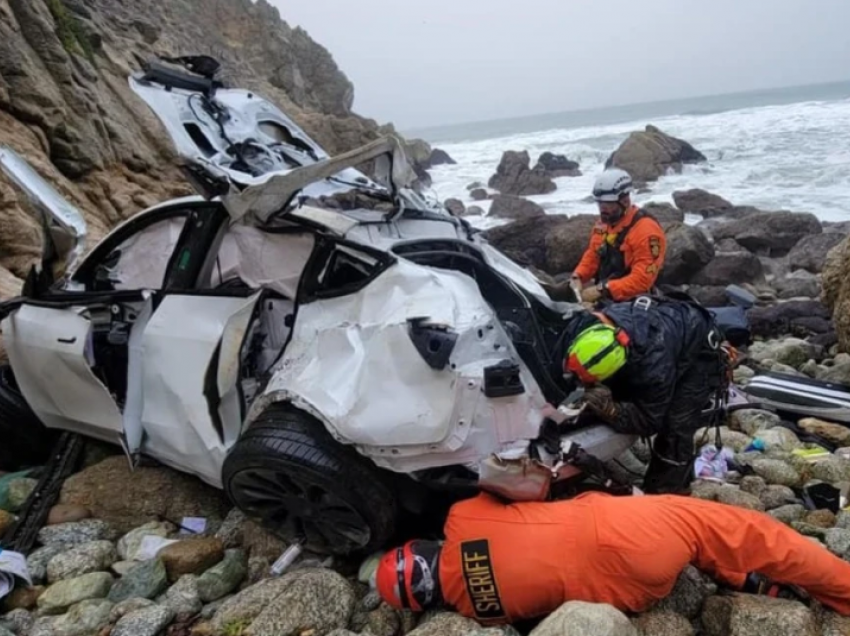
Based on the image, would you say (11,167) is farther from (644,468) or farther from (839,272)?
(839,272)

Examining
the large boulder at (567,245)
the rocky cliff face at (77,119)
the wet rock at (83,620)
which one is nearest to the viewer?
the wet rock at (83,620)

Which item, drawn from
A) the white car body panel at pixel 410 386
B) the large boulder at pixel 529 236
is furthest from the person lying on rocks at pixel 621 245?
the large boulder at pixel 529 236

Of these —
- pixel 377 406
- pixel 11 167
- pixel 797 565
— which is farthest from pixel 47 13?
pixel 797 565

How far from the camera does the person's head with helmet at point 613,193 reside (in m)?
5.77

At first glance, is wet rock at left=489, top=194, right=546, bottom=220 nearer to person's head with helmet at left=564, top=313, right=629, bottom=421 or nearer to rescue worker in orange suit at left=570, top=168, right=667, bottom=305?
rescue worker in orange suit at left=570, top=168, right=667, bottom=305

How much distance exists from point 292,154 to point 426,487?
7.78 feet

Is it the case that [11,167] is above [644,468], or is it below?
above

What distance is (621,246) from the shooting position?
5922 mm

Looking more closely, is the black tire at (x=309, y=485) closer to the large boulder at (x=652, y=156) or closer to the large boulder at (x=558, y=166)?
the large boulder at (x=652, y=156)

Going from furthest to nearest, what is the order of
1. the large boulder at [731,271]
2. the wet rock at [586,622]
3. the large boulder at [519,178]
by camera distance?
the large boulder at [519,178] → the large boulder at [731,271] → the wet rock at [586,622]

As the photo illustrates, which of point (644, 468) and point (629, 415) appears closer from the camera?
point (629, 415)

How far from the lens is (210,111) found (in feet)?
13.9

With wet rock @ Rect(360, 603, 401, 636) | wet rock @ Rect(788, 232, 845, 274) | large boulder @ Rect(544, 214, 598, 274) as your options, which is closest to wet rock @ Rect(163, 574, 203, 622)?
wet rock @ Rect(360, 603, 401, 636)

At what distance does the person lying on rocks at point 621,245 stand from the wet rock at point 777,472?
175cm
